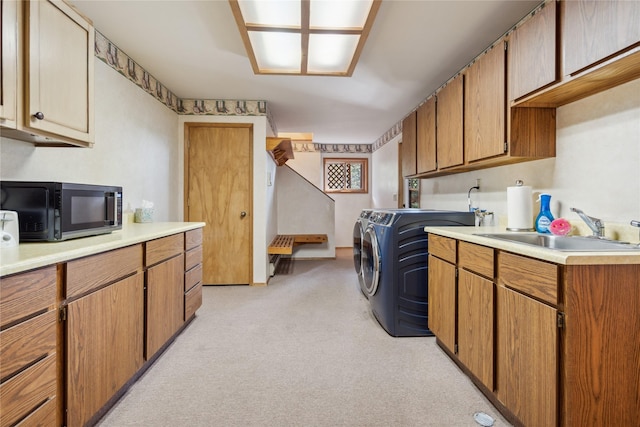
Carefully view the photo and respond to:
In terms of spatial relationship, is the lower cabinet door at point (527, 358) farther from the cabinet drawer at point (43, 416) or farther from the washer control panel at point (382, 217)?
the cabinet drawer at point (43, 416)

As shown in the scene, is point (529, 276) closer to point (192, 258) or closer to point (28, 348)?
point (28, 348)

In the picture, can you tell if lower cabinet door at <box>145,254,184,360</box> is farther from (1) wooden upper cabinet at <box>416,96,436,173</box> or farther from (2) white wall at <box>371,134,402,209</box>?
(2) white wall at <box>371,134,402,209</box>

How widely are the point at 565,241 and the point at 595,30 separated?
0.98 metres

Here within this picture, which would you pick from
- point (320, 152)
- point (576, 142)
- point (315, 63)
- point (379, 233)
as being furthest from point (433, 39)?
point (320, 152)

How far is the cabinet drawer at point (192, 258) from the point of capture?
7.78ft

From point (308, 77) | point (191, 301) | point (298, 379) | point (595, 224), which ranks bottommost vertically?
point (298, 379)

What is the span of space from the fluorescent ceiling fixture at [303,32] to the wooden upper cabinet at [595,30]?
3.01 ft

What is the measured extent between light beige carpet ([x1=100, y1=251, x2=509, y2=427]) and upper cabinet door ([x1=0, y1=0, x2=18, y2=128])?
141 centimetres

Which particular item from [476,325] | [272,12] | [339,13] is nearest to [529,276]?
[476,325]

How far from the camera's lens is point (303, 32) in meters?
1.95

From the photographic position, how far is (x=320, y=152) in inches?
263

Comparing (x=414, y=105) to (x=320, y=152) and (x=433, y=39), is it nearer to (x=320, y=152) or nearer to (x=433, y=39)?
(x=433, y=39)

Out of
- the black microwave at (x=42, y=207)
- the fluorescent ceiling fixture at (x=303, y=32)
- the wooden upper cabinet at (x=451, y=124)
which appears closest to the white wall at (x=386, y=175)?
the wooden upper cabinet at (x=451, y=124)

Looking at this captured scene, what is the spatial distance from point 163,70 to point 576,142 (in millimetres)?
3262
